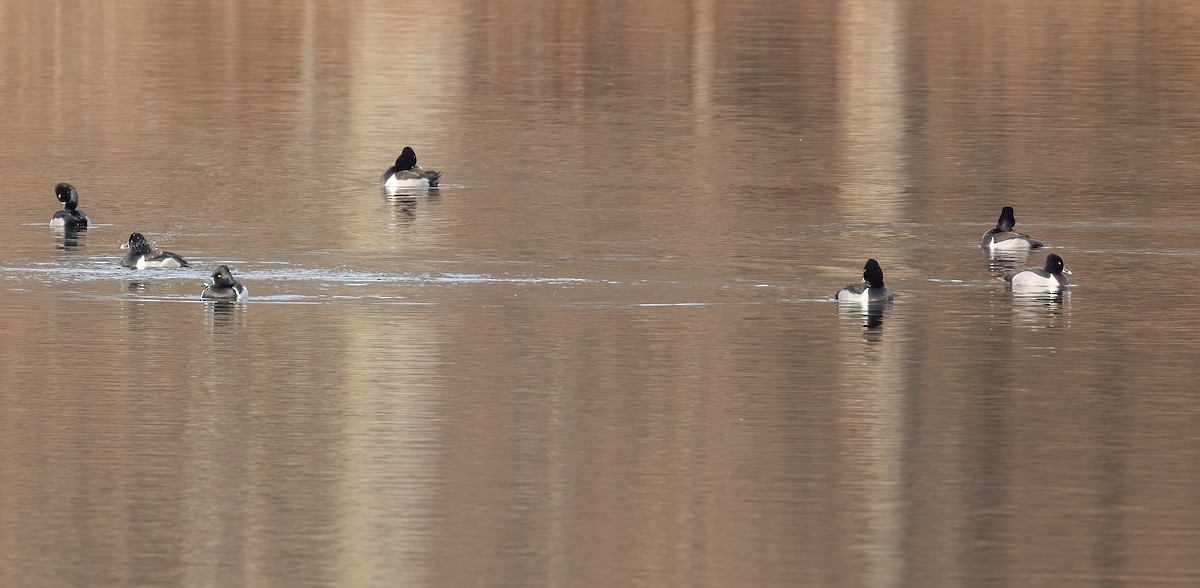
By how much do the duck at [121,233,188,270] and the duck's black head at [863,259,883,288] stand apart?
21.7 feet

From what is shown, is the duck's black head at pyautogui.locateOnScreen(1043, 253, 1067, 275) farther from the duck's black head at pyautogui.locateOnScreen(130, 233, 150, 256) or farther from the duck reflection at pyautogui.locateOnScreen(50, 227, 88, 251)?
the duck reflection at pyautogui.locateOnScreen(50, 227, 88, 251)

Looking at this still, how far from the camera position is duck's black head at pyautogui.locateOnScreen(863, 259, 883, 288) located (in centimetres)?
2208

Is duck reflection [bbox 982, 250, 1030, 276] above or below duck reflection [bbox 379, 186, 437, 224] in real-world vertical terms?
below

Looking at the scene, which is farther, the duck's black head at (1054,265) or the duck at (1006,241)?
the duck at (1006,241)

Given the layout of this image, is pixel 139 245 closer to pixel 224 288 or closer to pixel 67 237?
pixel 224 288

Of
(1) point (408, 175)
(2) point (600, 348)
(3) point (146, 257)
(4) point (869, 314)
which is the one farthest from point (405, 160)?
(2) point (600, 348)

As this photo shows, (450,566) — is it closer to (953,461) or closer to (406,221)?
(953,461)

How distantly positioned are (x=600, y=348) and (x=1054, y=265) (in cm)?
561

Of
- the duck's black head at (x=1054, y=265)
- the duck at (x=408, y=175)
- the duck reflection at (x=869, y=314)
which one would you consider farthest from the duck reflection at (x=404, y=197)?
the duck's black head at (x=1054, y=265)

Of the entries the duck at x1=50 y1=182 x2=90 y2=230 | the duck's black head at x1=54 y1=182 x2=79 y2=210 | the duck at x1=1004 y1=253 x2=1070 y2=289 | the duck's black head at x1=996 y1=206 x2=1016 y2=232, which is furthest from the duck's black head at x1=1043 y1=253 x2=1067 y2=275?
the duck's black head at x1=54 y1=182 x2=79 y2=210

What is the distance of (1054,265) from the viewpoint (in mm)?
23438

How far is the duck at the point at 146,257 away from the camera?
2370 centimetres

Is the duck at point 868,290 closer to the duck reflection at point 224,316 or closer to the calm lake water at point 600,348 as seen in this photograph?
the calm lake water at point 600,348

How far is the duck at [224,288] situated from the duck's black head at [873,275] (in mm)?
5516
